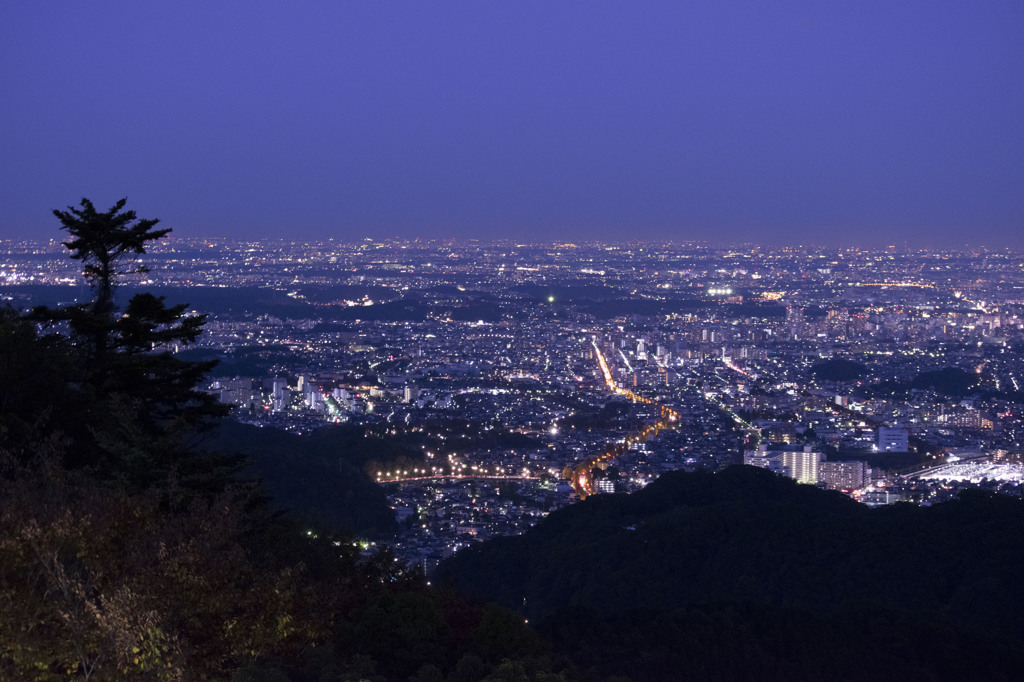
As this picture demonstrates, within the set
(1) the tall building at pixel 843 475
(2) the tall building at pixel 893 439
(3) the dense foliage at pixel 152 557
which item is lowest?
(1) the tall building at pixel 843 475

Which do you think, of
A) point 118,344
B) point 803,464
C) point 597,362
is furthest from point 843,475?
point 118,344

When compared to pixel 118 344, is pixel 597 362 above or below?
below

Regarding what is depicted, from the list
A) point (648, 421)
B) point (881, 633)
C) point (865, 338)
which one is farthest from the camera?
point (865, 338)

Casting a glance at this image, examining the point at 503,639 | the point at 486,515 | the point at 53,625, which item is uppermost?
the point at 53,625

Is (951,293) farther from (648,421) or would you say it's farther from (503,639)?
(503,639)

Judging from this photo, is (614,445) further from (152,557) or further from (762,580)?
(152,557)

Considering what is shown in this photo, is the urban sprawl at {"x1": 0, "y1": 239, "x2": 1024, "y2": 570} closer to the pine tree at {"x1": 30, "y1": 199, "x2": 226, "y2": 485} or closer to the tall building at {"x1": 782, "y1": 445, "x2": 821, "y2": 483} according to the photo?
the tall building at {"x1": 782, "y1": 445, "x2": 821, "y2": 483}

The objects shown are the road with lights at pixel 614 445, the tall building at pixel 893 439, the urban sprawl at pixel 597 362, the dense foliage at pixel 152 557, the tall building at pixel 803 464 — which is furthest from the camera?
the tall building at pixel 893 439

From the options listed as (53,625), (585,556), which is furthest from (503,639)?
(585,556)

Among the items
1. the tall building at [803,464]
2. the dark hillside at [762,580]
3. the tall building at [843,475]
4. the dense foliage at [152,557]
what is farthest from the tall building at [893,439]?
the dense foliage at [152,557]

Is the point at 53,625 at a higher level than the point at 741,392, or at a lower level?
higher

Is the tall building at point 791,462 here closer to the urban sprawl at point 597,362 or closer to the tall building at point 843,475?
the urban sprawl at point 597,362
